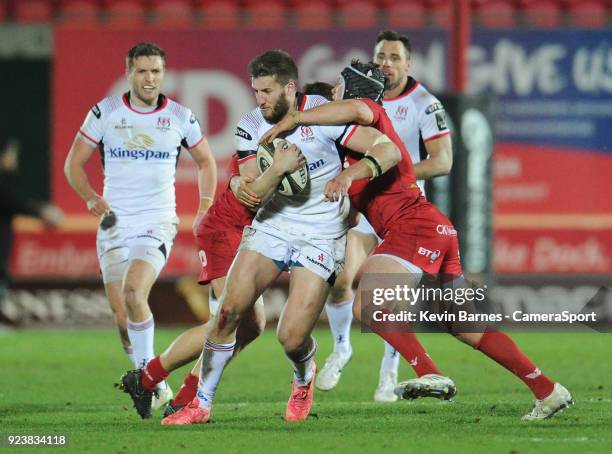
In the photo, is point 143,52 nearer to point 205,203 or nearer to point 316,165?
point 205,203

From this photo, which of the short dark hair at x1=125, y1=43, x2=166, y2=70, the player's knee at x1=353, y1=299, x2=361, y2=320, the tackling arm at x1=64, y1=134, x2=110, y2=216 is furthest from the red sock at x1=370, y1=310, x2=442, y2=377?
the short dark hair at x1=125, y1=43, x2=166, y2=70

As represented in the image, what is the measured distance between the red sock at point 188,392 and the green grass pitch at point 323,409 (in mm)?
230

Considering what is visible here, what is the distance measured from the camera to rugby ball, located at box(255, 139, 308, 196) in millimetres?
7461

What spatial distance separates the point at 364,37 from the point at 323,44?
469 millimetres

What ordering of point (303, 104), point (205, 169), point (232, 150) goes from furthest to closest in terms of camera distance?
point (232, 150)
point (205, 169)
point (303, 104)

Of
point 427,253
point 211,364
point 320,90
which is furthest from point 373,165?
point 320,90

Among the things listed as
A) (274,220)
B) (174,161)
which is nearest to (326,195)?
(274,220)

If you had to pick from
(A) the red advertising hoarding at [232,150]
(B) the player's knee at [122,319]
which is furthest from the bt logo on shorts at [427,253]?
(A) the red advertising hoarding at [232,150]

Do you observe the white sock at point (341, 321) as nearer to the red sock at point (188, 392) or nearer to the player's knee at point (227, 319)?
the red sock at point (188, 392)

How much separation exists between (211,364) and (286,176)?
111 centimetres

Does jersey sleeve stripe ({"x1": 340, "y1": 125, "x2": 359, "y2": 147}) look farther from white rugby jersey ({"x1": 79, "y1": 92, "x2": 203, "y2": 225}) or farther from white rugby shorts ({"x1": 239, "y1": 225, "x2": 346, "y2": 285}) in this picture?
white rugby jersey ({"x1": 79, "y1": 92, "x2": 203, "y2": 225})

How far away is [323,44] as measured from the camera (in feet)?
51.2

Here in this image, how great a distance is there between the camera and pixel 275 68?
24.5 ft

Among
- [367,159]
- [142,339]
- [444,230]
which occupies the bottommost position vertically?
[142,339]
